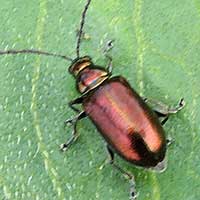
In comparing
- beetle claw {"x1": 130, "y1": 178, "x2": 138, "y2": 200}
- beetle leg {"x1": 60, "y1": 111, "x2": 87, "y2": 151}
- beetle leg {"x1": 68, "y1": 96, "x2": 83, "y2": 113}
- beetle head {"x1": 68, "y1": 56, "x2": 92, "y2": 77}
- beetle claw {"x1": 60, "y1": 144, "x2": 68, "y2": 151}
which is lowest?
beetle claw {"x1": 130, "y1": 178, "x2": 138, "y2": 200}

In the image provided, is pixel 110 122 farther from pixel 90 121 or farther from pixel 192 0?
pixel 192 0

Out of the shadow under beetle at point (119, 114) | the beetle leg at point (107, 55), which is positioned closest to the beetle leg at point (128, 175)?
the shadow under beetle at point (119, 114)

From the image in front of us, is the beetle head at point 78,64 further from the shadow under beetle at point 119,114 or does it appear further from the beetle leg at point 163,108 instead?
the beetle leg at point 163,108

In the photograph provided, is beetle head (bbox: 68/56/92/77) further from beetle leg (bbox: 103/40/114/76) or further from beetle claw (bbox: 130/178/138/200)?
beetle claw (bbox: 130/178/138/200)

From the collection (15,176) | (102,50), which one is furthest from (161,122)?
(15,176)

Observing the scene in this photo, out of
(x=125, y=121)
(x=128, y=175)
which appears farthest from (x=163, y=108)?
(x=128, y=175)

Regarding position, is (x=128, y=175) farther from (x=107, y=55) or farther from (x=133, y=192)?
(x=107, y=55)

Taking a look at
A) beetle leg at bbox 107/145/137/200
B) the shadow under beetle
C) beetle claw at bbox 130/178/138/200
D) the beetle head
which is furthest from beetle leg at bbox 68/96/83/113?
beetle claw at bbox 130/178/138/200
